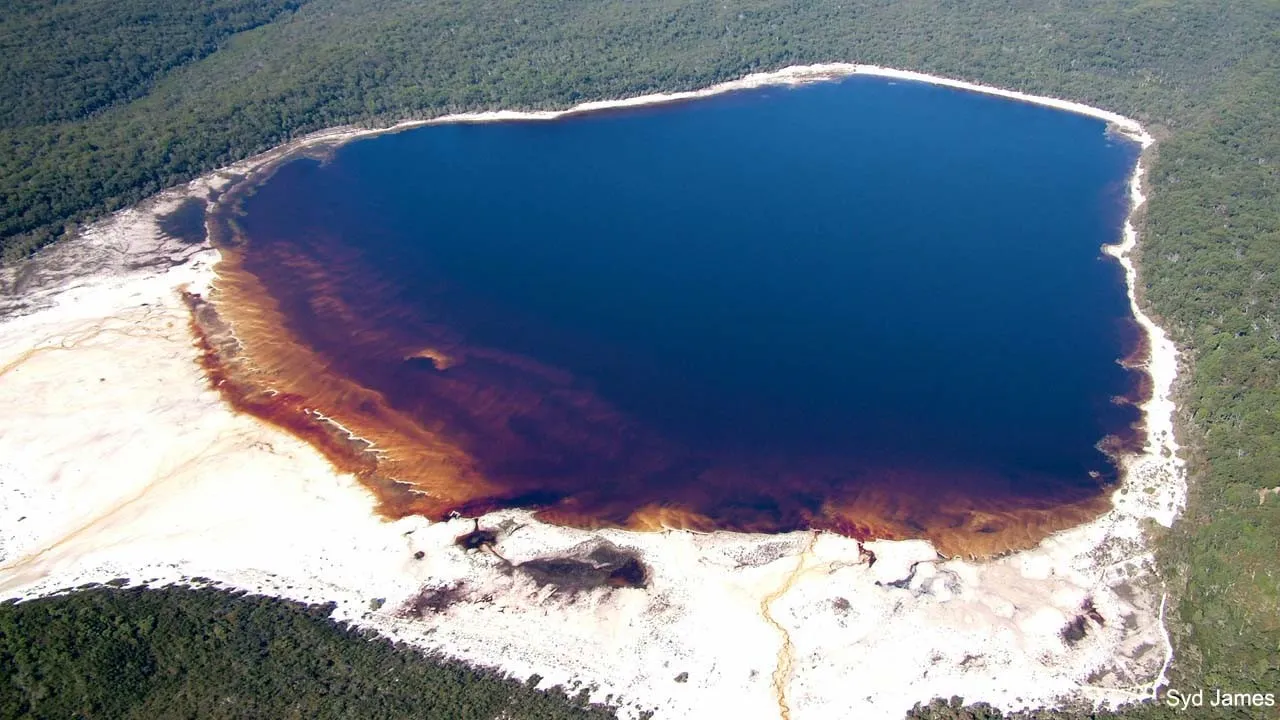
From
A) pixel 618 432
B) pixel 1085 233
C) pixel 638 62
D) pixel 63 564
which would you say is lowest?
pixel 63 564

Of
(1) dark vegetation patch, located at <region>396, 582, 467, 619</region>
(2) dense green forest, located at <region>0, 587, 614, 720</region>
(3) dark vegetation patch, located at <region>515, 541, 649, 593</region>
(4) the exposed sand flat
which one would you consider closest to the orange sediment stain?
(4) the exposed sand flat

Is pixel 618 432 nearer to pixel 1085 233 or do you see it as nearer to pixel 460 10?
pixel 1085 233

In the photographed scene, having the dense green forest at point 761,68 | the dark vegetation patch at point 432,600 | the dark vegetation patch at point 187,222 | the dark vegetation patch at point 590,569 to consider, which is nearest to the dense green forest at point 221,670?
the dark vegetation patch at point 432,600

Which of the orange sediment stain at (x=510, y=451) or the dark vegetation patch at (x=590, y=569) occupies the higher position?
the orange sediment stain at (x=510, y=451)

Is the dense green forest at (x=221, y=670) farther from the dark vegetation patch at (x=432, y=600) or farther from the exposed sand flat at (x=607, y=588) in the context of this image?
Answer: the dark vegetation patch at (x=432, y=600)

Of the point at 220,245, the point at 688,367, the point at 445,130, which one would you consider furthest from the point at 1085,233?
the point at 220,245

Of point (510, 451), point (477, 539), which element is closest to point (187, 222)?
point (510, 451)

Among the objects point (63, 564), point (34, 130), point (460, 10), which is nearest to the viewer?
point (63, 564)
